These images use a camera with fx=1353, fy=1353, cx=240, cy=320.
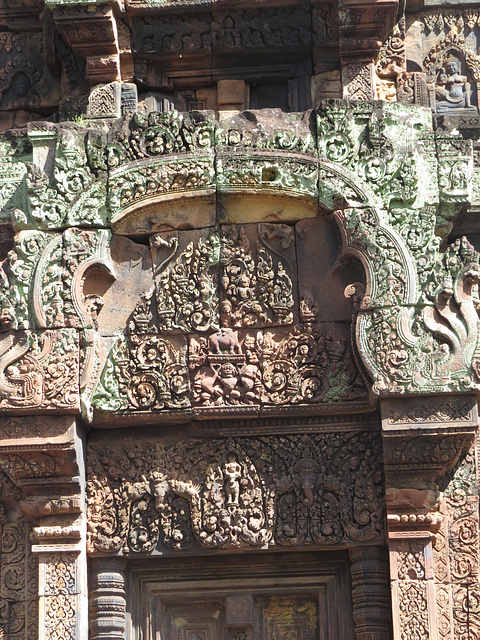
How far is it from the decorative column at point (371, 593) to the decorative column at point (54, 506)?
177 centimetres

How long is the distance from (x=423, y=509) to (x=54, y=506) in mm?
2381

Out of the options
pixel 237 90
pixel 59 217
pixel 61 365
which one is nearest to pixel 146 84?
pixel 237 90

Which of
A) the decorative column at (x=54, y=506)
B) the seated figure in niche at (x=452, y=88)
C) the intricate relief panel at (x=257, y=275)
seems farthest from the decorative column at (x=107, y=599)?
the seated figure in niche at (x=452, y=88)

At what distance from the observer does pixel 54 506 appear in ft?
28.8

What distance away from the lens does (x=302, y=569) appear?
9.05 m

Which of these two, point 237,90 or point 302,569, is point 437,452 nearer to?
point 302,569

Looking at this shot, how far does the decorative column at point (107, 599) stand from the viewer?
8.84 metres

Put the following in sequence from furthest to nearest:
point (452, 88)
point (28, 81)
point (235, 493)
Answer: point (28, 81)
point (452, 88)
point (235, 493)

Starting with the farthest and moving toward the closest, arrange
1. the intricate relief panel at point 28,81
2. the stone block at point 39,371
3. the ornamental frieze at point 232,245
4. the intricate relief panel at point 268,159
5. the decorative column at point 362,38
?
the intricate relief panel at point 28,81
the decorative column at point 362,38
the intricate relief panel at point 268,159
the ornamental frieze at point 232,245
the stone block at point 39,371

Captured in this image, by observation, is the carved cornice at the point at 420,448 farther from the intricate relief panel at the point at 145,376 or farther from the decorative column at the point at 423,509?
the intricate relief panel at the point at 145,376

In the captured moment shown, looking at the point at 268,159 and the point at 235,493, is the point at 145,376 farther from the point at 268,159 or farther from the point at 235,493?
the point at 268,159

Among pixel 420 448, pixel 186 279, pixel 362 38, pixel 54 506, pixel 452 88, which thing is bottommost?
pixel 54 506

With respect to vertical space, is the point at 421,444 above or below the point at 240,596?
above

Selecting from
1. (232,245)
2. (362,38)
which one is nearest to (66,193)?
(232,245)
